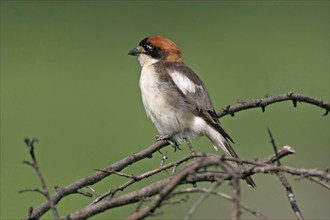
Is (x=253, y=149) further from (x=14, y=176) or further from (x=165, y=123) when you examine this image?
(x=165, y=123)

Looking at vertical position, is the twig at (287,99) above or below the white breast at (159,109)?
below

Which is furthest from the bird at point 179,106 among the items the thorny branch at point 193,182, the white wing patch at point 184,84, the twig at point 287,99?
the thorny branch at point 193,182

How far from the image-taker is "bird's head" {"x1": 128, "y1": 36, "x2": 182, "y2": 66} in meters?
5.69

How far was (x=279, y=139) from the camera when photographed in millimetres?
10555

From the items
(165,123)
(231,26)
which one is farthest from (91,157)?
(231,26)

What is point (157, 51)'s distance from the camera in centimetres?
575

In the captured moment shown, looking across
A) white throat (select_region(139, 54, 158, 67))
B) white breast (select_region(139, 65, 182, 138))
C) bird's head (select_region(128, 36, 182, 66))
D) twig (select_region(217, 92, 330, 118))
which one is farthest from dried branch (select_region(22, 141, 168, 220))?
white throat (select_region(139, 54, 158, 67))

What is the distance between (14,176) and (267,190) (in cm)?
280

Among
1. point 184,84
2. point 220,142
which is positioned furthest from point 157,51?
point 220,142

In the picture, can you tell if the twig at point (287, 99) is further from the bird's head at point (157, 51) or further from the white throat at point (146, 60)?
the white throat at point (146, 60)

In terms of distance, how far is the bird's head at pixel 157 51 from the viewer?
18.7 feet

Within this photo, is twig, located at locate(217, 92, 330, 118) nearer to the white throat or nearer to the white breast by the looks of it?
the white breast


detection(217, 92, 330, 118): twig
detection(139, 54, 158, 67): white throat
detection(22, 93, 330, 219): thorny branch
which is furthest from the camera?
detection(139, 54, 158, 67): white throat

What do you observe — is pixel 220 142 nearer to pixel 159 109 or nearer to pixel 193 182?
pixel 159 109
